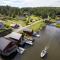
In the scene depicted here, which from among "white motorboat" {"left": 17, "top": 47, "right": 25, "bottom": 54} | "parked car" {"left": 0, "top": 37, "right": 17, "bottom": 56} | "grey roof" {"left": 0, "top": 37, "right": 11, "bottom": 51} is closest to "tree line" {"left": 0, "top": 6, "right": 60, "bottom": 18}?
"white motorboat" {"left": 17, "top": 47, "right": 25, "bottom": 54}

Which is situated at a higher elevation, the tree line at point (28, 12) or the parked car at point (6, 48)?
the tree line at point (28, 12)

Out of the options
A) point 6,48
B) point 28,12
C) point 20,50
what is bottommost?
point 20,50

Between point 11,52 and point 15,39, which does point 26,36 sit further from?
point 11,52

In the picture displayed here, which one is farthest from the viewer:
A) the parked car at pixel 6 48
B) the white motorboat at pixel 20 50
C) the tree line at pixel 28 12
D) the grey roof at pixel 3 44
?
the tree line at pixel 28 12

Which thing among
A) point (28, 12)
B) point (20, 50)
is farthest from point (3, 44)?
point (28, 12)

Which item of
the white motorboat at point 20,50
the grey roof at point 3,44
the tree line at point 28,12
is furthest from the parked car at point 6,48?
the tree line at point 28,12

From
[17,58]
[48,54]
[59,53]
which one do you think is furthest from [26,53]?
[59,53]

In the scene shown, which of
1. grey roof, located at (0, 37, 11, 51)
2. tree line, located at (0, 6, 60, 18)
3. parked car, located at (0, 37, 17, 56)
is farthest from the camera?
tree line, located at (0, 6, 60, 18)

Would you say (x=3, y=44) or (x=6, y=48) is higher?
(x=3, y=44)

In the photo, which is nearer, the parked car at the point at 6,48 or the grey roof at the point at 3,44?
the parked car at the point at 6,48

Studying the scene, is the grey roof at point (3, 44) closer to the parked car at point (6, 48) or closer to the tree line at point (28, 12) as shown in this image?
the parked car at point (6, 48)

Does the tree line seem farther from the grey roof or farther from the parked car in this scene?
the parked car

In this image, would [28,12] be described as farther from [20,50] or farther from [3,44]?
[3,44]
